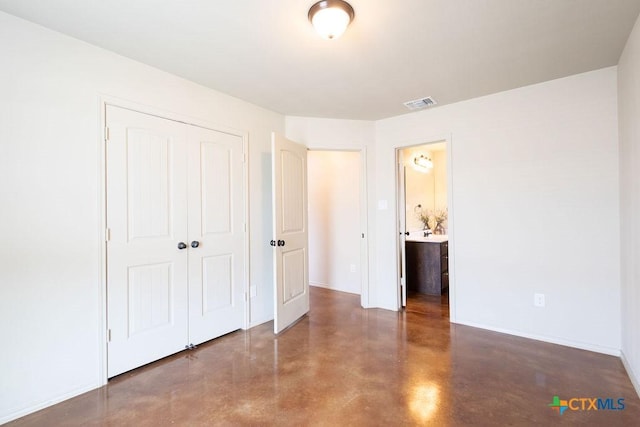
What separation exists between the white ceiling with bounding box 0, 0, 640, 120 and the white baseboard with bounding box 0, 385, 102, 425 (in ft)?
7.76

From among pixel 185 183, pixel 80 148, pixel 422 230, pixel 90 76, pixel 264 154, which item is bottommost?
pixel 422 230

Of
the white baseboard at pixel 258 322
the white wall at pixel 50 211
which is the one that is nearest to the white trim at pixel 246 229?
the white baseboard at pixel 258 322

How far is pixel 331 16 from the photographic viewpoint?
1.75m

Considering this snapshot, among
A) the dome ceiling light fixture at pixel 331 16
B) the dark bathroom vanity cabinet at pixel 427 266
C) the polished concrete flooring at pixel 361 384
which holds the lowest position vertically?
the polished concrete flooring at pixel 361 384

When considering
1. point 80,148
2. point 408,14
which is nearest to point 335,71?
point 408,14

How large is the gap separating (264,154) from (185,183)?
3.33ft

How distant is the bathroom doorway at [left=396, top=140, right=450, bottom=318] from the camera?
3.90 metres

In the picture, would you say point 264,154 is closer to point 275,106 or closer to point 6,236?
point 275,106

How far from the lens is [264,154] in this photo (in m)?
3.46

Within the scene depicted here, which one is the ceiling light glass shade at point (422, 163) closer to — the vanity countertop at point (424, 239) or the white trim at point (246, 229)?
the vanity countertop at point (424, 239)

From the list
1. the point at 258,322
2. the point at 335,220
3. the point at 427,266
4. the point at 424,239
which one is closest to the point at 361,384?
the point at 258,322

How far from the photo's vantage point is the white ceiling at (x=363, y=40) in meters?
1.79

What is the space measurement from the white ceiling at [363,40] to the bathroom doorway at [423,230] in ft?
3.65

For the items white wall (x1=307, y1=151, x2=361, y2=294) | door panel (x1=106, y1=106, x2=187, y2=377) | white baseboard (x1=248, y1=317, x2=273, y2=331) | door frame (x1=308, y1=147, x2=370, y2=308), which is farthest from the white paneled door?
white wall (x1=307, y1=151, x2=361, y2=294)
